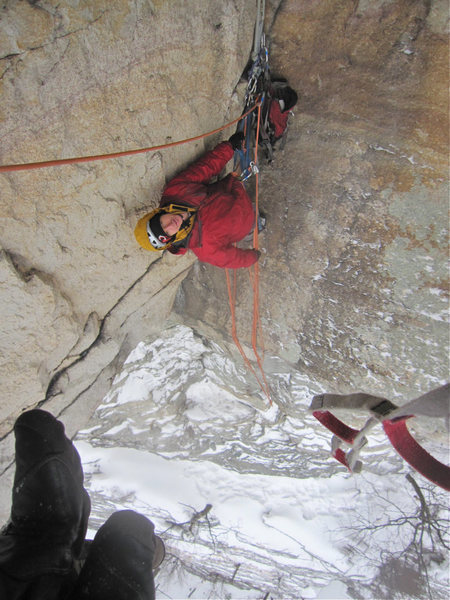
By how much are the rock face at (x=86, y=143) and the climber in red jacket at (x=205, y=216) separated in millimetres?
142

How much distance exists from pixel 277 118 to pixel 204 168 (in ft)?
1.70

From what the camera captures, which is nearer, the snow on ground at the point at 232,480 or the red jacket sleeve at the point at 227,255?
the red jacket sleeve at the point at 227,255

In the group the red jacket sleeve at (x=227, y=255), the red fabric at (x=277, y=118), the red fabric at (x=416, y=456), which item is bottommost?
the red fabric at (x=416, y=456)

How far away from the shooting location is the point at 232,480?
412 centimetres

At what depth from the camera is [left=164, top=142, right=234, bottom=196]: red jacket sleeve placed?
1.93 meters

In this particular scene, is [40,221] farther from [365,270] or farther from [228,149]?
[365,270]

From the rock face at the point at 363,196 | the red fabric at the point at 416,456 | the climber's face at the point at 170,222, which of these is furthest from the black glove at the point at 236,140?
the red fabric at the point at 416,456

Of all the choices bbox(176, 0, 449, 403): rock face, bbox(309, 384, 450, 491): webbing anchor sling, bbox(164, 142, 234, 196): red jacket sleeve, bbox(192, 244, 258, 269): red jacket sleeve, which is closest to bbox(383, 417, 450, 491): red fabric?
bbox(309, 384, 450, 491): webbing anchor sling

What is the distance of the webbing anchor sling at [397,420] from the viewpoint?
1.04 m

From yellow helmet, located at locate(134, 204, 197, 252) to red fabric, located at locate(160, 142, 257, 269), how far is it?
0.07 m

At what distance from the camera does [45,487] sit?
1348mm

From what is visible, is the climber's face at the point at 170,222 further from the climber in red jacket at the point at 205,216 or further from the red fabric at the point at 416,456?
the red fabric at the point at 416,456

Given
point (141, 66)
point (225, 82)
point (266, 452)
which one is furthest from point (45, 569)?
point (266, 452)

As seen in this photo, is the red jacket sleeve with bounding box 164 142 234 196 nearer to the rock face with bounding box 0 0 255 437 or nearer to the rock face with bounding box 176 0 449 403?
the rock face with bounding box 0 0 255 437
